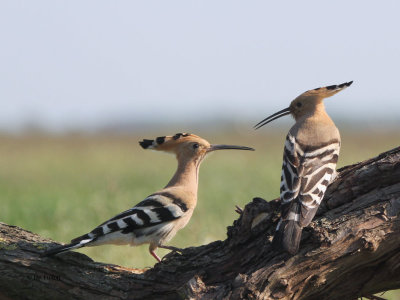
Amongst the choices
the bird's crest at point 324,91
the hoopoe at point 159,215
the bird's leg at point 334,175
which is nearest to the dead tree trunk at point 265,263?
the bird's leg at point 334,175

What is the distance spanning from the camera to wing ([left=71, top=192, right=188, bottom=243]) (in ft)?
11.3

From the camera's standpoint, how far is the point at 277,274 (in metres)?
3.00

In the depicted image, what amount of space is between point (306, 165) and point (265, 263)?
688 millimetres

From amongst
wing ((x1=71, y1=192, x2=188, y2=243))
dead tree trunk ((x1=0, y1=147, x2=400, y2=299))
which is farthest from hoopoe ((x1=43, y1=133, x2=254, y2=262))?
dead tree trunk ((x1=0, y1=147, x2=400, y2=299))

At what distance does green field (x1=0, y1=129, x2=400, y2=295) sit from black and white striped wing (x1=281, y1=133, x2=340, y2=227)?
1834 mm

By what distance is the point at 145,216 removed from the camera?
3.57 metres

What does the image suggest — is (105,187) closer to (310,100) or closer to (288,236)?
(310,100)

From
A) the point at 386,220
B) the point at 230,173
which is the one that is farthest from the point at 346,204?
the point at 230,173

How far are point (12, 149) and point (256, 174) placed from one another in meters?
9.94

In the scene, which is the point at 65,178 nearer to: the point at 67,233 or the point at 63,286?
the point at 67,233

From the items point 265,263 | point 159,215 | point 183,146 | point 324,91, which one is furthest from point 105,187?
point 265,263

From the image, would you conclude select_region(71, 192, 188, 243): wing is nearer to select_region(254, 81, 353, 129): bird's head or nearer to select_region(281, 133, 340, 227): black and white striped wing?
select_region(281, 133, 340, 227): black and white striped wing

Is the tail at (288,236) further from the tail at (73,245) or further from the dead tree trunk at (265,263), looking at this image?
the tail at (73,245)

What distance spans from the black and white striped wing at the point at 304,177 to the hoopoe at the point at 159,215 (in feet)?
2.08
